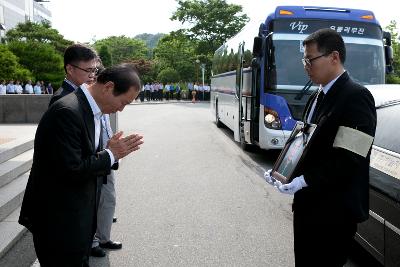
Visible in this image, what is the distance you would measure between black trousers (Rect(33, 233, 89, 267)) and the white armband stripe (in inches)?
63.0

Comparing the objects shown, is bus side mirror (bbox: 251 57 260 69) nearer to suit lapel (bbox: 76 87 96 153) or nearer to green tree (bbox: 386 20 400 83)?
suit lapel (bbox: 76 87 96 153)

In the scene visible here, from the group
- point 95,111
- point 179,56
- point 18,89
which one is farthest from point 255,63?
point 179,56

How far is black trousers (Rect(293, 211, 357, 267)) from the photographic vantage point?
267 centimetres

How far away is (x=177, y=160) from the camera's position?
10.2 m

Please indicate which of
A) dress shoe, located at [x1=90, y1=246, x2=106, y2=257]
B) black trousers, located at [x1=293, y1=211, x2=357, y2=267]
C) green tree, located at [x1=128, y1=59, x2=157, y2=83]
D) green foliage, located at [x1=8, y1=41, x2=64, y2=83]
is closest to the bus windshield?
dress shoe, located at [x1=90, y1=246, x2=106, y2=257]

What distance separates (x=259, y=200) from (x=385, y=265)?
333 centimetres

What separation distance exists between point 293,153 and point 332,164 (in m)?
0.37

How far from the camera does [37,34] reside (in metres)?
49.4

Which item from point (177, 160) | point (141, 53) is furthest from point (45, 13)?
point (177, 160)

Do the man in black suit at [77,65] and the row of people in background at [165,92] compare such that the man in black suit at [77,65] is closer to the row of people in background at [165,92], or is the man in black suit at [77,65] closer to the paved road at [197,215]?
the paved road at [197,215]

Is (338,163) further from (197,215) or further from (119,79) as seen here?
(197,215)

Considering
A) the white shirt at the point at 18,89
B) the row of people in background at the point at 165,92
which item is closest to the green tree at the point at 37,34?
the row of people in background at the point at 165,92

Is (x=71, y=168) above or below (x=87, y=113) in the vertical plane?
below

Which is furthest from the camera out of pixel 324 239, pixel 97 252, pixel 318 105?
pixel 97 252
